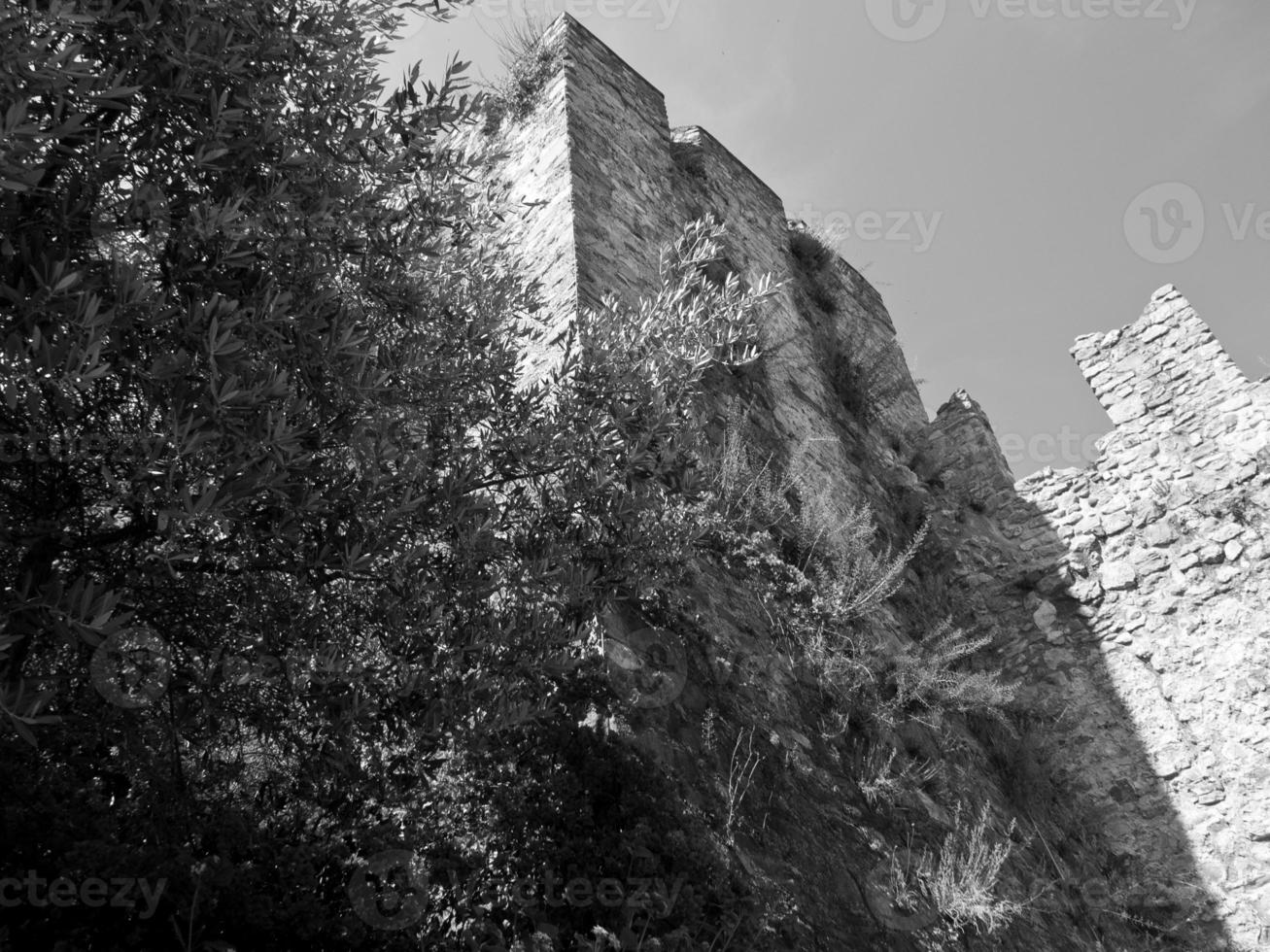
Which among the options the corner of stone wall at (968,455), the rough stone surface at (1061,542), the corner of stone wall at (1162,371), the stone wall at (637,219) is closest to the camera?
the rough stone surface at (1061,542)

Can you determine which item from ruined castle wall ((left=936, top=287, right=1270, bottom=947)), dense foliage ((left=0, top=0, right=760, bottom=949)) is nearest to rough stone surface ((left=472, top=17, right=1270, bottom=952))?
ruined castle wall ((left=936, top=287, right=1270, bottom=947))

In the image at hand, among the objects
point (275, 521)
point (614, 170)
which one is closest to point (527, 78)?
point (614, 170)

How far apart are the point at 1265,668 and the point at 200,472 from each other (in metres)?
7.15

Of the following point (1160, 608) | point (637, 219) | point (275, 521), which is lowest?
point (275, 521)

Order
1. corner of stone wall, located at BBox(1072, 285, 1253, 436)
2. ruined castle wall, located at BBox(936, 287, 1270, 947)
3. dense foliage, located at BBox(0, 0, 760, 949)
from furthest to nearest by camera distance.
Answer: corner of stone wall, located at BBox(1072, 285, 1253, 436), ruined castle wall, located at BBox(936, 287, 1270, 947), dense foliage, located at BBox(0, 0, 760, 949)

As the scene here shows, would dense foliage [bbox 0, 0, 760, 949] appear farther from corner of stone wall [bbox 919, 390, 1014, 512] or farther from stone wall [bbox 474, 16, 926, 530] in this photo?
corner of stone wall [bbox 919, 390, 1014, 512]

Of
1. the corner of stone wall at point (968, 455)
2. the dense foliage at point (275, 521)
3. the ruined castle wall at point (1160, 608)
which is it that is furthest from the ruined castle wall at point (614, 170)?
the ruined castle wall at point (1160, 608)

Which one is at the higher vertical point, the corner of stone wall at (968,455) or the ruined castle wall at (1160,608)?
the corner of stone wall at (968,455)

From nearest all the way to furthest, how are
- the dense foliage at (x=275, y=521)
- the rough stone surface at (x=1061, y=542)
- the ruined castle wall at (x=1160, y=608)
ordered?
1. the dense foliage at (x=275, y=521)
2. the rough stone surface at (x=1061, y=542)
3. the ruined castle wall at (x=1160, y=608)

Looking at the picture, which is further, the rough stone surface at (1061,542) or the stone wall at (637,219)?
the stone wall at (637,219)

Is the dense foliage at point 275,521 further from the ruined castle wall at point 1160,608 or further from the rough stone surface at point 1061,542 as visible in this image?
the ruined castle wall at point 1160,608

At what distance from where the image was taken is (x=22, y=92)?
2.38 metres

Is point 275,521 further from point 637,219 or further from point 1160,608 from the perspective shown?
point 1160,608

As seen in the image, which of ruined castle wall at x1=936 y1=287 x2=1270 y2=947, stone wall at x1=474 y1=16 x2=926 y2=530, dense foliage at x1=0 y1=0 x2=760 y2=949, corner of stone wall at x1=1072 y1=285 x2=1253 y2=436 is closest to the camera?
dense foliage at x1=0 y1=0 x2=760 y2=949
